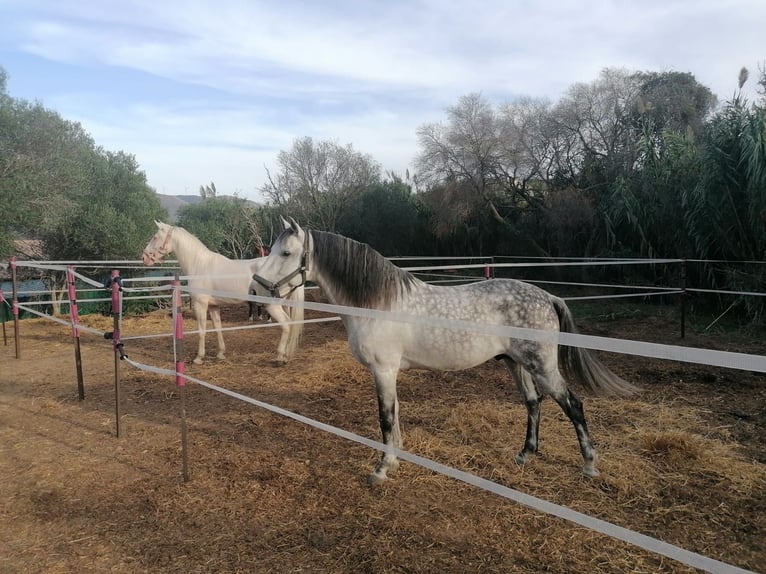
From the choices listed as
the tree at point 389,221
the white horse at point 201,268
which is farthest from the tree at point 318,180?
the white horse at point 201,268

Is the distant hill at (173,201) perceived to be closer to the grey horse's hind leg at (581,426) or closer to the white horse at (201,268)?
the white horse at (201,268)

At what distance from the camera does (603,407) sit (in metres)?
4.22

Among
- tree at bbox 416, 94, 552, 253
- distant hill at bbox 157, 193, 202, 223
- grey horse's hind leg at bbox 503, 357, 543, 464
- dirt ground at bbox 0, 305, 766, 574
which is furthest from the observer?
distant hill at bbox 157, 193, 202, 223

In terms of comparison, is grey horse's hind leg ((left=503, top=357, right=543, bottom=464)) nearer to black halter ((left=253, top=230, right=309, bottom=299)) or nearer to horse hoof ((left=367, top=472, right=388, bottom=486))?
Answer: horse hoof ((left=367, top=472, right=388, bottom=486))

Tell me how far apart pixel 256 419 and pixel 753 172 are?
26.2 ft

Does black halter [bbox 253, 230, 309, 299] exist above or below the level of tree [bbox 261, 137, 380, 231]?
below

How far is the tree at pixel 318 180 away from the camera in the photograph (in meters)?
18.4

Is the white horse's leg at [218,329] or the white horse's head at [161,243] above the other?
the white horse's head at [161,243]

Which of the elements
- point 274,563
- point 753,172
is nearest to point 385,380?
point 274,563

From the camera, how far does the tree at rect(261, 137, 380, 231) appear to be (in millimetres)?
18406

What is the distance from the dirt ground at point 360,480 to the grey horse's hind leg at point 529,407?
0.10 m

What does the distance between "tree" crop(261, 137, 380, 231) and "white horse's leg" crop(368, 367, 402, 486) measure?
51.4 ft

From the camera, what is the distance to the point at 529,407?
3.27 metres

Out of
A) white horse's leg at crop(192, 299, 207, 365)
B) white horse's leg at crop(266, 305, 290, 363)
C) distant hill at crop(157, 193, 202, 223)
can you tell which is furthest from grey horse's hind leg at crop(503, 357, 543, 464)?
distant hill at crop(157, 193, 202, 223)
